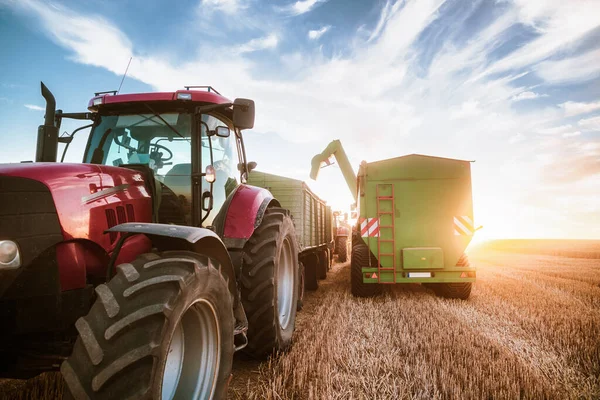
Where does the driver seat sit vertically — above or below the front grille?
above

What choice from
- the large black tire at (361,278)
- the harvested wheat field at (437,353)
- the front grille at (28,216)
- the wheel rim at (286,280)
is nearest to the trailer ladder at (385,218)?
the large black tire at (361,278)

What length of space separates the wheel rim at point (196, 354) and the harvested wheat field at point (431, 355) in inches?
27.1

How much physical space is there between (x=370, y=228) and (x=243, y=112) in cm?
479

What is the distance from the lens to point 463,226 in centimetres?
711

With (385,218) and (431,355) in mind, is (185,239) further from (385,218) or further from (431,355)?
(385,218)

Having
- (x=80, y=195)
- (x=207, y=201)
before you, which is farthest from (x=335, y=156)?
(x=80, y=195)

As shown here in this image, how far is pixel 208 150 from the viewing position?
11.0 feet

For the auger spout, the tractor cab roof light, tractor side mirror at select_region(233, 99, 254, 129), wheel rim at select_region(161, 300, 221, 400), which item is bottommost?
wheel rim at select_region(161, 300, 221, 400)

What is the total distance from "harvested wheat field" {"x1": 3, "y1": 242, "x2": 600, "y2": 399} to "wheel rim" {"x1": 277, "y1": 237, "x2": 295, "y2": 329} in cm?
38

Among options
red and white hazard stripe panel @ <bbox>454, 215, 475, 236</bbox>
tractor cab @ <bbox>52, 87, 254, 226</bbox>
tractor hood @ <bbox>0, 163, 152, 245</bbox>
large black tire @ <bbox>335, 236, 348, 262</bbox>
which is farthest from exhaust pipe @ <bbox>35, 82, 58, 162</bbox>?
large black tire @ <bbox>335, 236, 348, 262</bbox>

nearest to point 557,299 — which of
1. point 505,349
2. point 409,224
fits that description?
point 409,224

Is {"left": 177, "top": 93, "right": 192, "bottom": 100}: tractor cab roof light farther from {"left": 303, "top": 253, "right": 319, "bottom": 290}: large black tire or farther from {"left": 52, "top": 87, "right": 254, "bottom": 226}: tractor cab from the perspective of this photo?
{"left": 303, "top": 253, "right": 319, "bottom": 290}: large black tire

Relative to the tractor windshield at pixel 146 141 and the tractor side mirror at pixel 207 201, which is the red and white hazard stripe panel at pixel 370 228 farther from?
the tractor windshield at pixel 146 141

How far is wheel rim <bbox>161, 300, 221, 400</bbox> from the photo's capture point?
2029 mm
